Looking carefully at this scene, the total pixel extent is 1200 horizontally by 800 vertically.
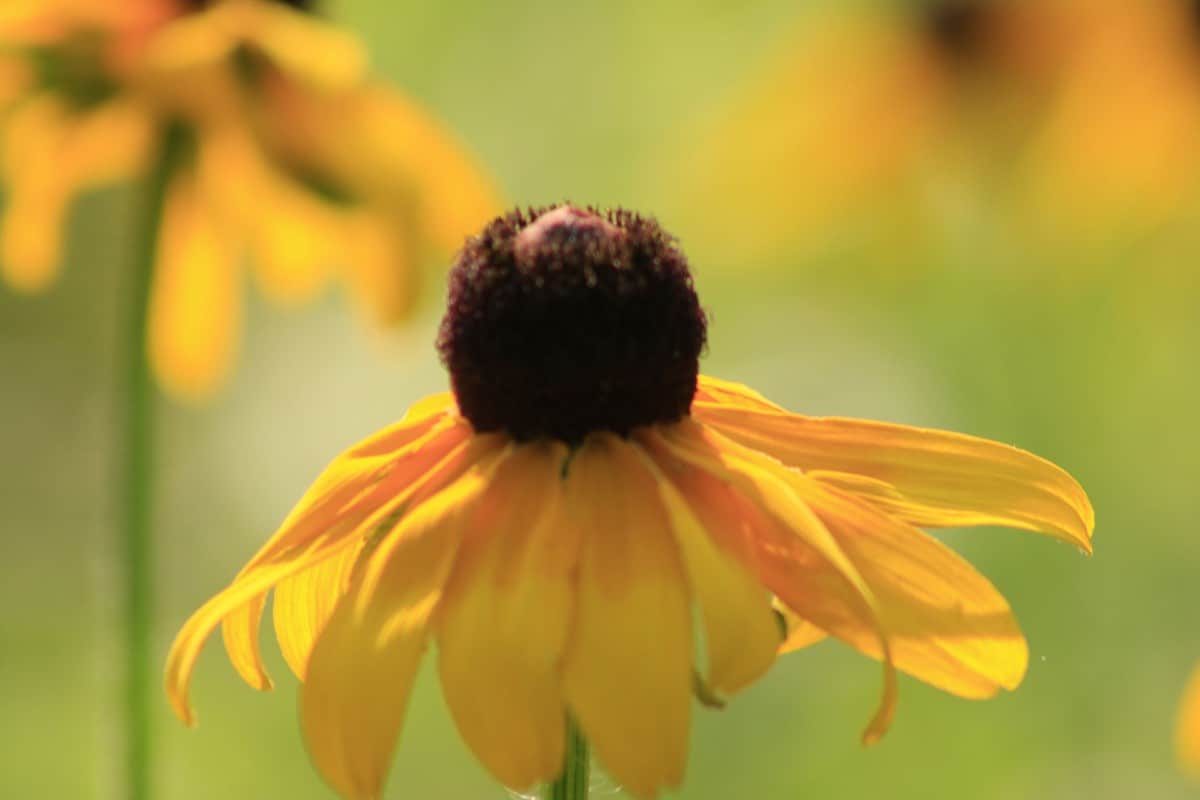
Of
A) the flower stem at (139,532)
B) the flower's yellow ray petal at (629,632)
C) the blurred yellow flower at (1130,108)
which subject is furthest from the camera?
the blurred yellow flower at (1130,108)

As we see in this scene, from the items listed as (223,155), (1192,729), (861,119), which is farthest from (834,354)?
(1192,729)

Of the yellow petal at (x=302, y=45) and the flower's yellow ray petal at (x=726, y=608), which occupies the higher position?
the yellow petal at (x=302, y=45)

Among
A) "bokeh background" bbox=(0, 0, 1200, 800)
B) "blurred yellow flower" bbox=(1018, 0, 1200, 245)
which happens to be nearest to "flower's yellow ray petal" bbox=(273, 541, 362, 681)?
"bokeh background" bbox=(0, 0, 1200, 800)

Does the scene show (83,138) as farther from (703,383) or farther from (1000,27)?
(1000,27)

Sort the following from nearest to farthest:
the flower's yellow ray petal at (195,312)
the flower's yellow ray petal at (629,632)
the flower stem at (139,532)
Result: the flower's yellow ray petal at (629,632) → the flower stem at (139,532) → the flower's yellow ray petal at (195,312)

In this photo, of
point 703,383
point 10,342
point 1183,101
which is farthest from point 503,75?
point 703,383

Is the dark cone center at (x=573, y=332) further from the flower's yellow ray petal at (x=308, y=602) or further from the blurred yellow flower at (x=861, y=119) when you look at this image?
the blurred yellow flower at (x=861, y=119)

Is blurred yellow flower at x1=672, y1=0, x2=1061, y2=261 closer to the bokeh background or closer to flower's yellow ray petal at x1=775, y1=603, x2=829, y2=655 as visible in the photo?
the bokeh background

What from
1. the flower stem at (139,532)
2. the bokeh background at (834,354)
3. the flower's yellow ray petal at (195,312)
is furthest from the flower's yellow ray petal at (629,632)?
the flower's yellow ray petal at (195,312)
